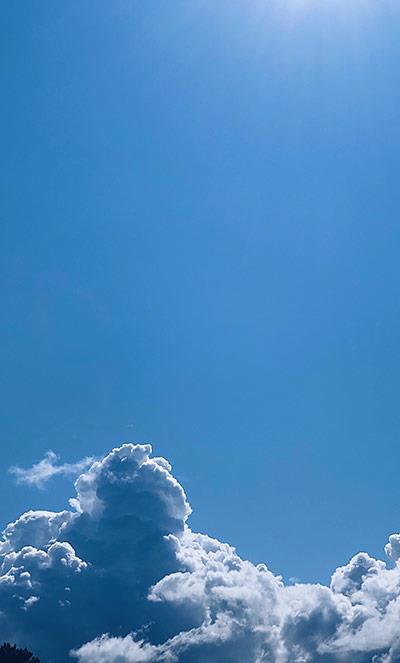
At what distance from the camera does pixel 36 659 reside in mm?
95438

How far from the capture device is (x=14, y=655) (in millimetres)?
94375

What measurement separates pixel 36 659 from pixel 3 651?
11.0 metres

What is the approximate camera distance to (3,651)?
95.9 metres

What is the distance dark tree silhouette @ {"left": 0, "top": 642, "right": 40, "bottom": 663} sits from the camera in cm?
9341

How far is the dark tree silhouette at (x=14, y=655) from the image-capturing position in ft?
306
